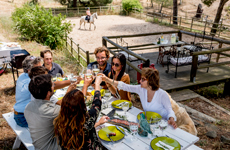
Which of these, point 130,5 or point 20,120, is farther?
point 130,5

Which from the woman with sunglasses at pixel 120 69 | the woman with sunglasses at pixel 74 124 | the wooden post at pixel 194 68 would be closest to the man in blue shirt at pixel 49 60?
the woman with sunglasses at pixel 120 69

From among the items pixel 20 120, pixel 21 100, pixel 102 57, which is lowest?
pixel 20 120

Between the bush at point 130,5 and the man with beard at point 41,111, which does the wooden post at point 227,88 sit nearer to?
the man with beard at point 41,111

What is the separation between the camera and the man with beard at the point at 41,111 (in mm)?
2139

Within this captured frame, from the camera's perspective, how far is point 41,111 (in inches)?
85.0

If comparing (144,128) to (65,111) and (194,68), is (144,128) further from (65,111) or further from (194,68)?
(194,68)

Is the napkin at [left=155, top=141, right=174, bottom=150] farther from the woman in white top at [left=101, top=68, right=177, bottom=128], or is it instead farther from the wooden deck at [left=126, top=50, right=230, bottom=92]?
the wooden deck at [left=126, top=50, right=230, bottom=92]

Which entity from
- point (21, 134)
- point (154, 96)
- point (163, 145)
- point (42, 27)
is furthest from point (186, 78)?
point (42, 27)

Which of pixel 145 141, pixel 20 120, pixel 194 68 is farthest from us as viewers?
pixel 194 68

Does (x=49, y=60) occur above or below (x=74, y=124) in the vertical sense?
above

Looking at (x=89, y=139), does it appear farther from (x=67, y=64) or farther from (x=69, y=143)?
(x=67, y=64)

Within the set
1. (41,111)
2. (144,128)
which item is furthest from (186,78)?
(41,111)

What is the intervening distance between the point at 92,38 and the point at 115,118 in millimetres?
11624

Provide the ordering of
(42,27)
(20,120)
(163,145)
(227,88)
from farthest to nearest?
(42,27)
(227,88)
(20,120)
(163,145)
